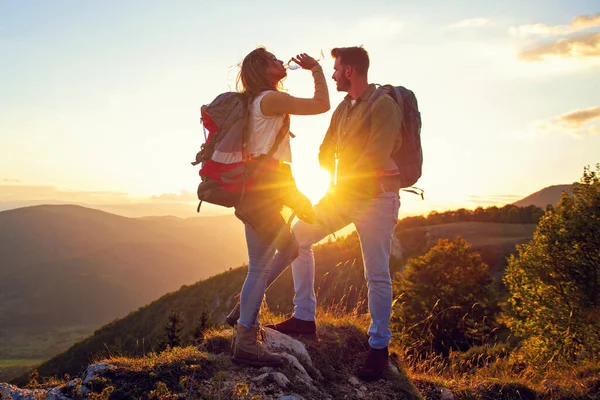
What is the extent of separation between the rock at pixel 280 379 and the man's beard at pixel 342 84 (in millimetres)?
2905

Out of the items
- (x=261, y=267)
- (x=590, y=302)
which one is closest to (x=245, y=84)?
(x=261, y=267)

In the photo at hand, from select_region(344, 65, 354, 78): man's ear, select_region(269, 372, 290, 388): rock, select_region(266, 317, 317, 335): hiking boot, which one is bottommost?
select_region(269, 372, 290, 388): rock

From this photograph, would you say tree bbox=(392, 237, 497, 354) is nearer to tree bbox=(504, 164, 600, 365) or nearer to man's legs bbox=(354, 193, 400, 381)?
tree bbox=(504, 164, 600, 365)

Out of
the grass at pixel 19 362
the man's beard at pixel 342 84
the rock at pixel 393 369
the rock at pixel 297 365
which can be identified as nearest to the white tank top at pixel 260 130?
the man's beard at pixel 342 84

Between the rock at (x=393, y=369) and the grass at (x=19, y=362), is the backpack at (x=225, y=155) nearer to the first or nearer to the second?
the rock at (x=393, y=369)

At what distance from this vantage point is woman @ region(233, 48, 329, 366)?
362 cm

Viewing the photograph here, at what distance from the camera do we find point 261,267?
3873 mm

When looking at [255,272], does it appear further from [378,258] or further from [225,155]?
[378,258]

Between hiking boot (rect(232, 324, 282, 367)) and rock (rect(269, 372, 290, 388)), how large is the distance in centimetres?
18

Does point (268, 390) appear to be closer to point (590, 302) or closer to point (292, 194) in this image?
point (292, 194)

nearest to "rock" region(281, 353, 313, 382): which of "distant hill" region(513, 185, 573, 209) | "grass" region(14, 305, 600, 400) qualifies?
"grass" region(14, 305, 600, 400)

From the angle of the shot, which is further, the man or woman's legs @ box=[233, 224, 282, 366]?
the man

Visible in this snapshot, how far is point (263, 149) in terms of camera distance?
3.69 meters

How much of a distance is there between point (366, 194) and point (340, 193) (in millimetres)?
315
